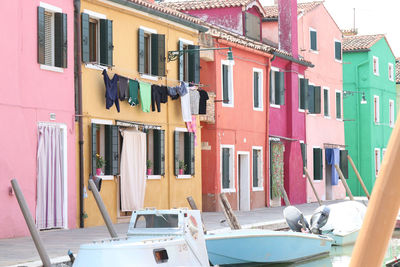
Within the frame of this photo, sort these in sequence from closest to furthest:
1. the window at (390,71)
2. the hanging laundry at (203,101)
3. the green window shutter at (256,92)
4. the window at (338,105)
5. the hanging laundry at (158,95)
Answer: the hanging laundry at (158,95), the hanging laundry at (203,101), the green window shutter at (256,92), the window at (338,105), the window at (390,71)

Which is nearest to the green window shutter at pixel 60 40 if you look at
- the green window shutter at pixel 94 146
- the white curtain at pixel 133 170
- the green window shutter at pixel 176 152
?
the green window shutter at pixel 94 146

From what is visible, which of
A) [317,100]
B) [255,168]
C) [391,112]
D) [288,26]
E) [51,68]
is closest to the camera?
[51,68]

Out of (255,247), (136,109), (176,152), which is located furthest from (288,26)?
(255,247)

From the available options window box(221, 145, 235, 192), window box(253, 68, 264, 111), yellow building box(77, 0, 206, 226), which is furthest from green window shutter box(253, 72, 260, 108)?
yellow building box(77, 0, 206, 226)

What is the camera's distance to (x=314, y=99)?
121 ft

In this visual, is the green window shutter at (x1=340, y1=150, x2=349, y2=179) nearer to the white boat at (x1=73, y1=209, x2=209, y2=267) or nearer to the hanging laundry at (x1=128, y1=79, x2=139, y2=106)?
the hanging laundry at (x1=128, y1=79, x2=139, y2=106)

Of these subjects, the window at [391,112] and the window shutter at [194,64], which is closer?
the window shutter at [194,64]

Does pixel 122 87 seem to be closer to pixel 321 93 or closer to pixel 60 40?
pixel 60 40

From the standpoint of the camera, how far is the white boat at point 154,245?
1080 cm

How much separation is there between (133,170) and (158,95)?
2.61m

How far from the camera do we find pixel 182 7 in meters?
33.0

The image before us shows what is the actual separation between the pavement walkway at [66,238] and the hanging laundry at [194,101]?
3303 mm

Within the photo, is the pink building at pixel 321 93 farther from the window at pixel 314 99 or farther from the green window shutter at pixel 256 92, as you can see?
the green window shutter at pixel 256 92

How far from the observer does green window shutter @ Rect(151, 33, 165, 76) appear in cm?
2342
